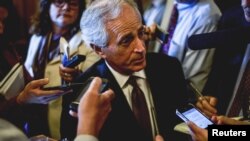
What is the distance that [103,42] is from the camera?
1638 millimetres

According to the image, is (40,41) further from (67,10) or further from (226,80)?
(226,80)

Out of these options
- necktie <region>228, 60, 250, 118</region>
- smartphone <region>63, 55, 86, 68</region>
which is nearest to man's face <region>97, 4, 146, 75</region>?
smartphone <region>63, 55, 86, 68</region>

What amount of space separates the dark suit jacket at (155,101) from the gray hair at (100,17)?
13cm

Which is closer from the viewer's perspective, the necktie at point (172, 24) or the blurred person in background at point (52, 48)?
the blurred person in background at point (52, 48)

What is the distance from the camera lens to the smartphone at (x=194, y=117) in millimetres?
1325

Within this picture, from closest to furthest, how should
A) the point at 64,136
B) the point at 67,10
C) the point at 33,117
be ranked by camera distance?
the point at 64,136 < the point at 33,117 < the point at 67,10

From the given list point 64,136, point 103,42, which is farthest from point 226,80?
point 64,136

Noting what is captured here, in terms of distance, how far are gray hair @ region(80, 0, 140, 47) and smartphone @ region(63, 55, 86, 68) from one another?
0.33ft

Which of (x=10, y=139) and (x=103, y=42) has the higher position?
(x=10, y=139)

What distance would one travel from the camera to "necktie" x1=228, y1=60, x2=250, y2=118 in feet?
5.03

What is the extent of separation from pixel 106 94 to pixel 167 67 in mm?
710

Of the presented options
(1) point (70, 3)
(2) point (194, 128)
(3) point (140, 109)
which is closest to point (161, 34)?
(3) point (140, 109)

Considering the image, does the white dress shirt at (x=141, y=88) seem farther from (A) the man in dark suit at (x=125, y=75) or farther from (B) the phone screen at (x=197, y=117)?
(B) the phone screen at (x=197, y=117)

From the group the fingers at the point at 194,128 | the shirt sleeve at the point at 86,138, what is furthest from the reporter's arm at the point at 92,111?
the fingers at the point at 194,128
